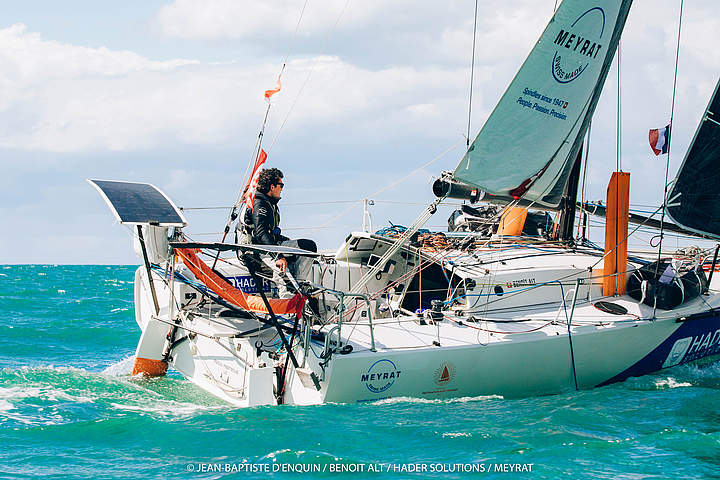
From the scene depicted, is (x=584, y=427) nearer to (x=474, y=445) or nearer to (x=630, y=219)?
(x=474, y=445)

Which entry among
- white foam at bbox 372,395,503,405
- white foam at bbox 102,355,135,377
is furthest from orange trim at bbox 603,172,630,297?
white foam at bbox 102,355,135,377

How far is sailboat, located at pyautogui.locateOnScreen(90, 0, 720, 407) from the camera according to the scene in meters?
6.02

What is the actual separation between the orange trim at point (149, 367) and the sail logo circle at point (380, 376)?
8.45 ft

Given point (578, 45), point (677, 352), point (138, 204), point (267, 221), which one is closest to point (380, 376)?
point (267, 221)

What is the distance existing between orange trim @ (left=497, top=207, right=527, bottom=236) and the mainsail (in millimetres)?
2306

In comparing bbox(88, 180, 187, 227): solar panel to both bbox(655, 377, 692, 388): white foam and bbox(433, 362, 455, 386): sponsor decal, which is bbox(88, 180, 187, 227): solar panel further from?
bbox(655, 377, 692, 388): white foam

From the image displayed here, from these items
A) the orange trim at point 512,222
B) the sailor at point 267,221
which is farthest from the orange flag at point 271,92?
the orange trim at point 512,222

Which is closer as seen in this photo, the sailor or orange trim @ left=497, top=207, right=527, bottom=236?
the sailor

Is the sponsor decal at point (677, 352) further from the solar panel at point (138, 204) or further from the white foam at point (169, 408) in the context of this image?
the solar panel at point (138, 204)

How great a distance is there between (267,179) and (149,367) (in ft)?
7.94

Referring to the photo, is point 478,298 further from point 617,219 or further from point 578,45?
point 578,45

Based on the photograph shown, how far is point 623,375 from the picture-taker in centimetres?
726

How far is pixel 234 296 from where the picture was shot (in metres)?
6.17

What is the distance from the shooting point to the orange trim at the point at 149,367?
7270 millimetres
